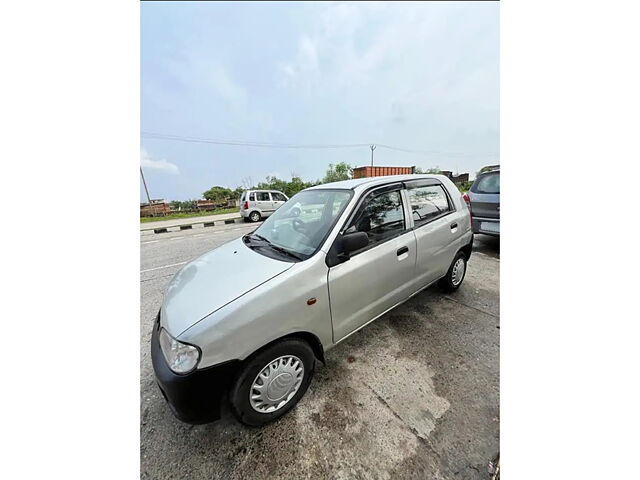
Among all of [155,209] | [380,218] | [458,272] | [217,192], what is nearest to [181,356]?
[380,218]

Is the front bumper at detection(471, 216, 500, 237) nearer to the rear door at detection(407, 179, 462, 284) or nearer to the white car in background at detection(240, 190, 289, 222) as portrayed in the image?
the rear door at detection(407, 179, 462, 284)

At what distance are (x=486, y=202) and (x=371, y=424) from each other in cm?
468

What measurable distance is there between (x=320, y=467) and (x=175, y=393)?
35.4 inches

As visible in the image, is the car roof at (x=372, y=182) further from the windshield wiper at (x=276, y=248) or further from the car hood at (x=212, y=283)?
the car hood at (x=212, y=283)

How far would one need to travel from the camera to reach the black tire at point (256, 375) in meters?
1.42

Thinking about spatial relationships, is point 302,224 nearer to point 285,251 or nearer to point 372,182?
point 285,251

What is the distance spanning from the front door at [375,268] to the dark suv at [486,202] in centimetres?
311

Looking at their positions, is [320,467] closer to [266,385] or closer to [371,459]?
[371,459]

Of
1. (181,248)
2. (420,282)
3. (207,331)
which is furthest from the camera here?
(181,248)

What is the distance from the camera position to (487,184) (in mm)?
4848

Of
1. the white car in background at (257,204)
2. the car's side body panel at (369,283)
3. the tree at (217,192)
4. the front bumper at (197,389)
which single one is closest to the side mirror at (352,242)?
the car's side body panel at (369,283)

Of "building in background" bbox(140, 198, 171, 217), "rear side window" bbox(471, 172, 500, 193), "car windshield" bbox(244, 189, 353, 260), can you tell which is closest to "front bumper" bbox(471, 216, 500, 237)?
"rear side window" bbox(471, 172, 500, 193)
